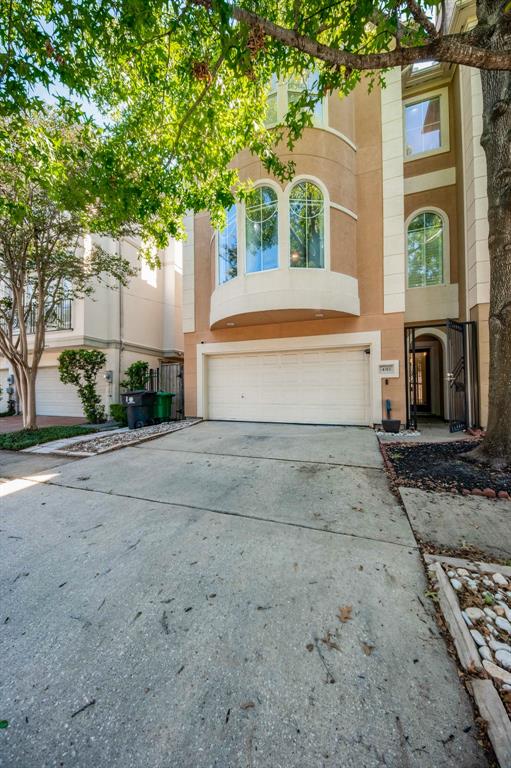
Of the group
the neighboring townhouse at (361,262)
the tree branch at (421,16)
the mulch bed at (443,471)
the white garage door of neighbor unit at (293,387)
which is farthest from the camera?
the white garage door of neighbor unit at (293,387)

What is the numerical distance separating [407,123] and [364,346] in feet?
24.6

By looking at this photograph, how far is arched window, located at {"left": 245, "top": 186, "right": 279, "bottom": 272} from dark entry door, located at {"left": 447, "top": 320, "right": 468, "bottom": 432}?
4.45m

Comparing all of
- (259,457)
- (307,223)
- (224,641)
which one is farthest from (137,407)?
(224,641)

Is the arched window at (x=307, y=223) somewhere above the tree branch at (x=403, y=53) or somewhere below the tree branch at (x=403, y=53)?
above

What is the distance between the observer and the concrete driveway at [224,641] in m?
1.20

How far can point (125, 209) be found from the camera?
15.4 ft

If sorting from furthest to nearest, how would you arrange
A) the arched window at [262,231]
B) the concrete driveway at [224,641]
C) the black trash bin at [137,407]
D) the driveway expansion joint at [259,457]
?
the black trash bin at [137,407]
the arched window at [262,231]
the driveway expansion joint at [259,457]
the concrete driveway at [224,641]

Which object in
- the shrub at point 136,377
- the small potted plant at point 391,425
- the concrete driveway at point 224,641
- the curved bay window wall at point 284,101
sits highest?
the curved bay window wall at point 284,101

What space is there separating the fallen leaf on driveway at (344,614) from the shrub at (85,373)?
10.3 meters

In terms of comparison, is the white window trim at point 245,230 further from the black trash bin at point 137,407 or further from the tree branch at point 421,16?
the black trash bin at point 137,407

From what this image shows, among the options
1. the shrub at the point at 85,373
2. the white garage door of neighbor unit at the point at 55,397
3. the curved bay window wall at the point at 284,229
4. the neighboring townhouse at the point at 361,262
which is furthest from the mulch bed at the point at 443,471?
the white garage door of neighbor unit at the point at 55,397

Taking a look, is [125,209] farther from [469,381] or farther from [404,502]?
[469,381]

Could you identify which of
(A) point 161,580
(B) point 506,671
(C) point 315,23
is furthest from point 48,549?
(C) point 315,23

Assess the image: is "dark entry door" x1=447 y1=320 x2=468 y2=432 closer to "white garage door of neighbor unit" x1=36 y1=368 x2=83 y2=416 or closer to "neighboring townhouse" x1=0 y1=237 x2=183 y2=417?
"neighboring townhouse" x1=0 y1=237 x2=183 y2=417
